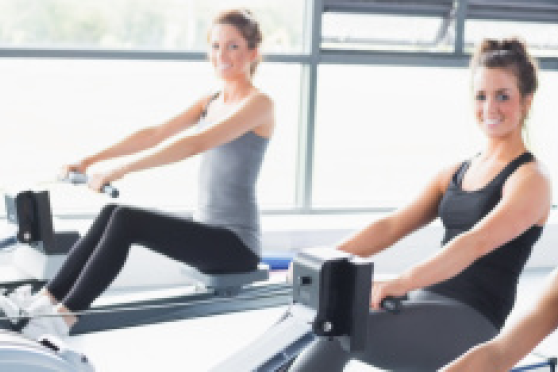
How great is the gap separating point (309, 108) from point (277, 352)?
3.03m

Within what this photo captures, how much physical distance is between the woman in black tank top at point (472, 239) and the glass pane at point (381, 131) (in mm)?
8603

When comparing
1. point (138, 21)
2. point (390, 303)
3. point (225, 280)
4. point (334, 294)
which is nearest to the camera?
point (334, 294)

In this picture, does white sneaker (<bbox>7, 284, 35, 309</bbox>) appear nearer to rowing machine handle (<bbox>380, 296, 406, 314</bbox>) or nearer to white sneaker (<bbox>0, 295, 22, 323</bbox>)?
white sneaker (<bbox>0, 295, 22, 323</bbox>)

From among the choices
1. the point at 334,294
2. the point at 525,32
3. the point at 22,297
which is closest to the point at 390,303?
the point at 334,294

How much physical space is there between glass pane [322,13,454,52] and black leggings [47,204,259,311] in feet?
→ 6.53

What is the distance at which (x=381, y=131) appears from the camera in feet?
43.3

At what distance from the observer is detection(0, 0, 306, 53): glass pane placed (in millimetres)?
5238

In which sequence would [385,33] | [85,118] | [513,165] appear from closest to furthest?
[513,165] < [385,33] < [85,118]

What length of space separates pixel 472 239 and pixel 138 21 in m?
5.93

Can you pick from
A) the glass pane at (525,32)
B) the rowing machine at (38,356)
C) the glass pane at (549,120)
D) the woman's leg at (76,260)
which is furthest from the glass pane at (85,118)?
the rowing machine at (38,356)

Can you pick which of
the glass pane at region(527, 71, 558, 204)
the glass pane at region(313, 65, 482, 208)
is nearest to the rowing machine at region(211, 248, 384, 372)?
the glass pane at region(527, 71, 558, 204)

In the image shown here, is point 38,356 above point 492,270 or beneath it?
beneath

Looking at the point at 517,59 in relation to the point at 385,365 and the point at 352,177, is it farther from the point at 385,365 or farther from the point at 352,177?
Answer: the point at 352,177

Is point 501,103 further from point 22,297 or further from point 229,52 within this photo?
point 22,297
